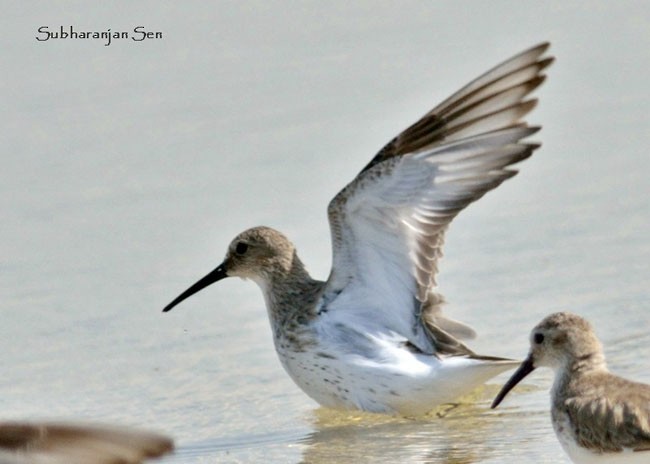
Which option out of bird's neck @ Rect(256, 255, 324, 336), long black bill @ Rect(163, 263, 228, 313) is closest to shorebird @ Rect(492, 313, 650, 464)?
bird's neck @ Rect(256, 255, 324, 336)

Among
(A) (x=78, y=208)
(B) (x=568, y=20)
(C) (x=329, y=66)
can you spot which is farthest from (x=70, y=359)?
(B) (x=568, y=20)

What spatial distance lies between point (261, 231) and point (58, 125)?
9.30 ft

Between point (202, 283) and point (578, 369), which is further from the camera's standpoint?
point (202, 283)

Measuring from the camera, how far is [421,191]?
25.9 feet

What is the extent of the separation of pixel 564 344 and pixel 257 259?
2.62 m

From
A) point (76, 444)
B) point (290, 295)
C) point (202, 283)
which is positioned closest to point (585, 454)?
point (76, 444)

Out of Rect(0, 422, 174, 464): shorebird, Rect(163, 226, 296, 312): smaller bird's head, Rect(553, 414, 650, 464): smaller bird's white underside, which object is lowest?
Rect(553, 414, 650, 464): smaller bird's white underside

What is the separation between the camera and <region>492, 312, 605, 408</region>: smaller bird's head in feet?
22.1

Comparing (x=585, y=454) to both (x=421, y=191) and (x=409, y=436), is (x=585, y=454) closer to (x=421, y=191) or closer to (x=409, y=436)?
(x=409, y=436)

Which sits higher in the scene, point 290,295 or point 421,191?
point 421,191

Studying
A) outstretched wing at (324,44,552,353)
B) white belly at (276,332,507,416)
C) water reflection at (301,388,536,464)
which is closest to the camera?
water reflection at (301,388,536,464)

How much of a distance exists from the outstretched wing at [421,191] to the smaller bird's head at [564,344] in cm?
115

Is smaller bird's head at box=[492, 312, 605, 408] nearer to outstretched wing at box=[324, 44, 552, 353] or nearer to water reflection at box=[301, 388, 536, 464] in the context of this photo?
water reflection at box=[301, 388, 536, 464]

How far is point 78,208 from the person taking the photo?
1018cm
